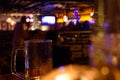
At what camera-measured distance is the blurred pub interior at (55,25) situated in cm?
524

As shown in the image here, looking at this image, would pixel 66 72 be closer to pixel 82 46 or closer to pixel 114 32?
pixel 114 32

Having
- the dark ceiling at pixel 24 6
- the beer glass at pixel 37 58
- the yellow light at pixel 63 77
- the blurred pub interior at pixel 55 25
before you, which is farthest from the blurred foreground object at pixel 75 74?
the dark ceiling at pixel 24 6

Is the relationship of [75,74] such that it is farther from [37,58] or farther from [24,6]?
[24,6]

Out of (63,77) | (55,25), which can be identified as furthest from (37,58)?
(55,25)

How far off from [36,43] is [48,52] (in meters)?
0.04

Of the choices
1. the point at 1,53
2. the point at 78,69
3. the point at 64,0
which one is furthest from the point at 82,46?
the point at 78,69

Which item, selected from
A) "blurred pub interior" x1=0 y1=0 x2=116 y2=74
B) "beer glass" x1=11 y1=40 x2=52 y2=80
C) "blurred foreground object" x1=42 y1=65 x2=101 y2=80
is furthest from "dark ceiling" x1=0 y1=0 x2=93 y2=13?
"blurred foreground object" x1=42 y1=65 x2=101 y2=80

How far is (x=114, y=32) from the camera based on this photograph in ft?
1.18

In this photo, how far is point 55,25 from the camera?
31.3 ft

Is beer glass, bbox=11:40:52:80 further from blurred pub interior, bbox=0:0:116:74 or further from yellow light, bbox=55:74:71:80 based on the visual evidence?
blurred pub interior, bbox=0:0:116:74

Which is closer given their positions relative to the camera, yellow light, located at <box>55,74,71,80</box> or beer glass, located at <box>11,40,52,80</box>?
yellow light, located at <box>55,74,71,80</box>

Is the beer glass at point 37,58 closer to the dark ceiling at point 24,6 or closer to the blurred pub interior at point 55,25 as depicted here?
the blurred pub interior at point 55,25

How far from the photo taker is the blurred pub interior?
17.2ft

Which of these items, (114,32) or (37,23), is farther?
(37,23)
